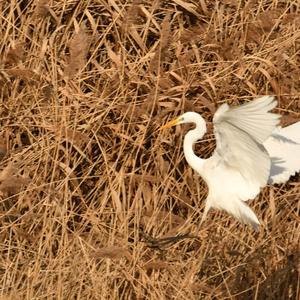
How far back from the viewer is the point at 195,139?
3.42 meters

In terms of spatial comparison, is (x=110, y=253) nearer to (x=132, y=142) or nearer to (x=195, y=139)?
(x=195, y=139)

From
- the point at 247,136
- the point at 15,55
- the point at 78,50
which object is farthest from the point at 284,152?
the point at 15,55

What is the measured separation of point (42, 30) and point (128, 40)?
310mm

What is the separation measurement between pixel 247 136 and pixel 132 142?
814 millimetres

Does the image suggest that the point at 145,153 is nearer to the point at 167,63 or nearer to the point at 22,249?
the point at 167,63

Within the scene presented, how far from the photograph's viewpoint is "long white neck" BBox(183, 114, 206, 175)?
338 centimetres

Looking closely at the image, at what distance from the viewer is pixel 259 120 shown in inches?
123

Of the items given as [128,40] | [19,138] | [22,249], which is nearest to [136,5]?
[128,40]

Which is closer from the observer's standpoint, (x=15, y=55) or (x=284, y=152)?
(x=15, y=55)

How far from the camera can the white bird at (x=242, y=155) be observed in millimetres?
3133

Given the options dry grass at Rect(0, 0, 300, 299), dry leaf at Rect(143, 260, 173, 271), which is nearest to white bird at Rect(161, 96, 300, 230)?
dry grass at Rect(0, 0, 300, 299)

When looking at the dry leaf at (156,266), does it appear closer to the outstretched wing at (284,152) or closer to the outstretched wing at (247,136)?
the outstretched wing at (247,136)

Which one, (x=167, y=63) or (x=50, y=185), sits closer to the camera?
(x=50, y=185)

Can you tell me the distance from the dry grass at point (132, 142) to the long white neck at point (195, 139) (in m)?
0.20
